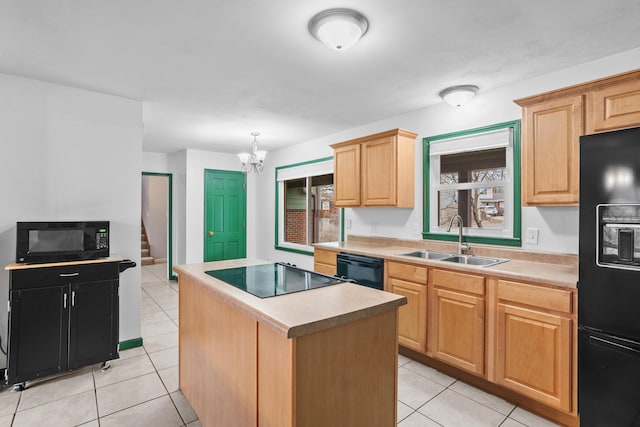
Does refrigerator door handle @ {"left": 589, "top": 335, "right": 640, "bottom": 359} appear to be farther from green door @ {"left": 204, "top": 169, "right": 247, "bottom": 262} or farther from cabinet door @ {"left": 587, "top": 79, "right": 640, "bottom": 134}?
green door @ {"left": 204, "top": 169, "right": 247, "bottom": 262}

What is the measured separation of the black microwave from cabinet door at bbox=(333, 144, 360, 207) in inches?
99.5

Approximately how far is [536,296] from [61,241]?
11.7ft

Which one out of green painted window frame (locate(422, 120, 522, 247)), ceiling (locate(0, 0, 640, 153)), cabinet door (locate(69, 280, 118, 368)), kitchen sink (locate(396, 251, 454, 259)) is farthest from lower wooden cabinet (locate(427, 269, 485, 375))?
cabinet door (locate(69, 280, 118, 368))

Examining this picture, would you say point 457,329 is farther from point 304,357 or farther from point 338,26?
point 338,26

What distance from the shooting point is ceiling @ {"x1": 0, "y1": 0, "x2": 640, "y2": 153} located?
184 cm

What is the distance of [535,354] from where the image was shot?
2129mm

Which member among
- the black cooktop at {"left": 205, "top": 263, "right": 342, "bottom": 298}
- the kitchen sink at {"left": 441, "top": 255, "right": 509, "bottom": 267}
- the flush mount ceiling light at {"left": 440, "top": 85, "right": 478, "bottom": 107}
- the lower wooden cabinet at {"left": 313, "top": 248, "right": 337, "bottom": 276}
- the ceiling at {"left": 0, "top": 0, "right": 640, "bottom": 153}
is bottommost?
the lower wooden cabinet at {"left": 313, "top": 248, "right": 337, "bottom": 276}

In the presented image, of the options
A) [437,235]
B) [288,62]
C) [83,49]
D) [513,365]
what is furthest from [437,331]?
[83,49]

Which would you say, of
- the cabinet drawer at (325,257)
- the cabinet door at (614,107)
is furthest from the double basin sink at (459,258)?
the cabinet door at (614,107)

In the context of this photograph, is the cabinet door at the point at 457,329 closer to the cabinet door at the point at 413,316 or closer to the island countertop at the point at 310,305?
the cabinet door at the point at 413,316

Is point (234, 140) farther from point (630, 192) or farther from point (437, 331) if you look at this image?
point (630, 192)

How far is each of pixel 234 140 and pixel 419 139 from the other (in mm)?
2934

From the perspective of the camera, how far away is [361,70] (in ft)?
8.67

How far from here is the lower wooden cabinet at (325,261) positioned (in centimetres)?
376
